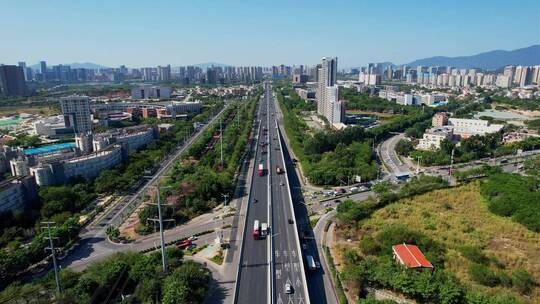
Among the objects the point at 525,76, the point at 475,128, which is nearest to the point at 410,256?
the point at 475,128

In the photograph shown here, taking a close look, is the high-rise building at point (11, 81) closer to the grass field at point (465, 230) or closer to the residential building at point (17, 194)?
the residential building at point (17, 194)

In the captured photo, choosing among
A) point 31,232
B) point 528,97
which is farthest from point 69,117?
point 528,97

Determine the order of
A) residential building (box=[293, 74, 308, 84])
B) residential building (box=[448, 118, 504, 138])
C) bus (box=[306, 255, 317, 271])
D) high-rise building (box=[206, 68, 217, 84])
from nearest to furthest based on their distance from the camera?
1. bus (box=[306, 255, 317, 271])
2. residential building (box=[448, 118, 504, 138])
3. residential building (box=[293, 74, 308, 84])
4. high-rise building (box=[206, 68, 217, 84])

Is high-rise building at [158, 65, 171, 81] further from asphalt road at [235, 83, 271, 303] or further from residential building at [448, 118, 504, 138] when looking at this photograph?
asphalt road at [235, 83, 271, 303]

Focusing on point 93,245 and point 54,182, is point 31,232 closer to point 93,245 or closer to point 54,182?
point 93,245

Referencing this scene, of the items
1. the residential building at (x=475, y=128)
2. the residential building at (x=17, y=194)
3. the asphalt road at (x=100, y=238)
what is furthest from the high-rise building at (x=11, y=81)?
the residential building at (x=475, y=128)

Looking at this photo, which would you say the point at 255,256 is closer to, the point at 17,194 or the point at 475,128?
the point at 17,194

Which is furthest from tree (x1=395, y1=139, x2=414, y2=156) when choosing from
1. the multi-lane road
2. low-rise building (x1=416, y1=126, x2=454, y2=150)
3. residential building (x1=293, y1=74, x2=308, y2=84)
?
residential building (x1=293, y1=74, x2=308, y2=84)
